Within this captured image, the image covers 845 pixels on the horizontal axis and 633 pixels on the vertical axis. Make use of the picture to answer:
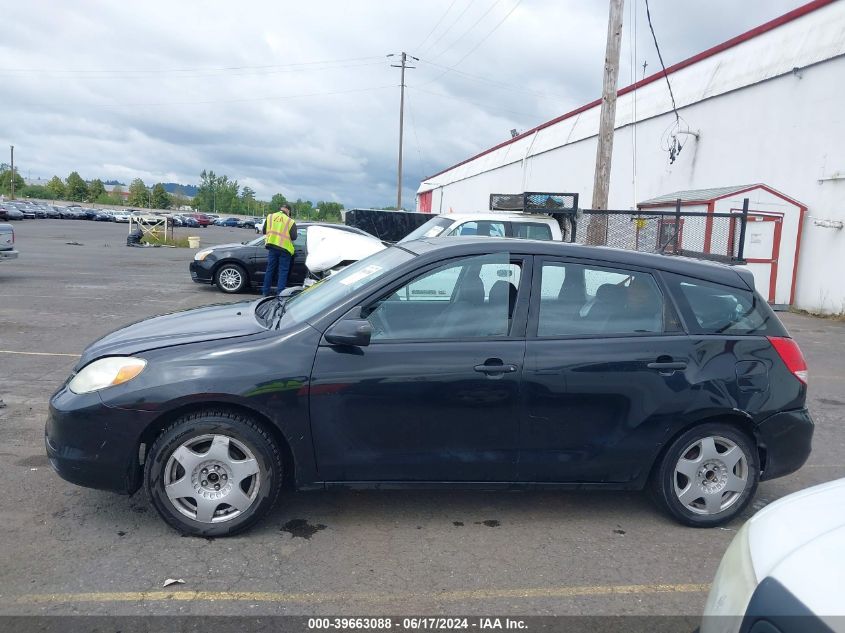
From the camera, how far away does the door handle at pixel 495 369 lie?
3939 mm

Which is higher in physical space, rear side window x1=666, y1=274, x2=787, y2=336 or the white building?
the white building

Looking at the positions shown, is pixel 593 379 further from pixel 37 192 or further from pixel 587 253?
pixel 37 192

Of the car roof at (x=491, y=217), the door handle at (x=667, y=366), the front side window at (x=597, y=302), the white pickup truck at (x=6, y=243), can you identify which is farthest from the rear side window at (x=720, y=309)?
the white pickup truck at (x=6, y=243)

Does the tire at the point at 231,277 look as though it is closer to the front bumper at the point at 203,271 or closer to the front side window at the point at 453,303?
the front bumper at the point at 203,271

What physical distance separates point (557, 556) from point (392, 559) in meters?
0.87

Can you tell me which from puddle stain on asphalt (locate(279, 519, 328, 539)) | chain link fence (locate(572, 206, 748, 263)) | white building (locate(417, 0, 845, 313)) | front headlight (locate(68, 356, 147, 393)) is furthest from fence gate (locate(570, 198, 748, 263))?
front headlight (locate(68, 356, 147, 393))

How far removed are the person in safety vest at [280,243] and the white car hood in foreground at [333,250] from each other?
1.11 meters

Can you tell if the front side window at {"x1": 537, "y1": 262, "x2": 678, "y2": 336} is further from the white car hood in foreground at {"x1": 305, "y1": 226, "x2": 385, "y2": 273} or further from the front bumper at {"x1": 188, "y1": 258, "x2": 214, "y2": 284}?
the front bumper at {"x1": 188, "y1": 258, "x2": 214, "y2": 284}

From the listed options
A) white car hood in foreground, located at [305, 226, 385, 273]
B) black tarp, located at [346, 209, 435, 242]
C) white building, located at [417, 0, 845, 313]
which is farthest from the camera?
black tarp, located at [346, 209, 435, 242]

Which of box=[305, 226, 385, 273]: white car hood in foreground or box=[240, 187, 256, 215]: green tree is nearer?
box=[305, 226, 385, 273]: white car hood in foreground

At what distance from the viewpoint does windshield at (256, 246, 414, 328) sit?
418cm

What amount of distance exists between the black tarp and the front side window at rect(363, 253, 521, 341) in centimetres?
1610

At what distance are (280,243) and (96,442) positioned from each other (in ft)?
30.7

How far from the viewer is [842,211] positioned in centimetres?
1460
